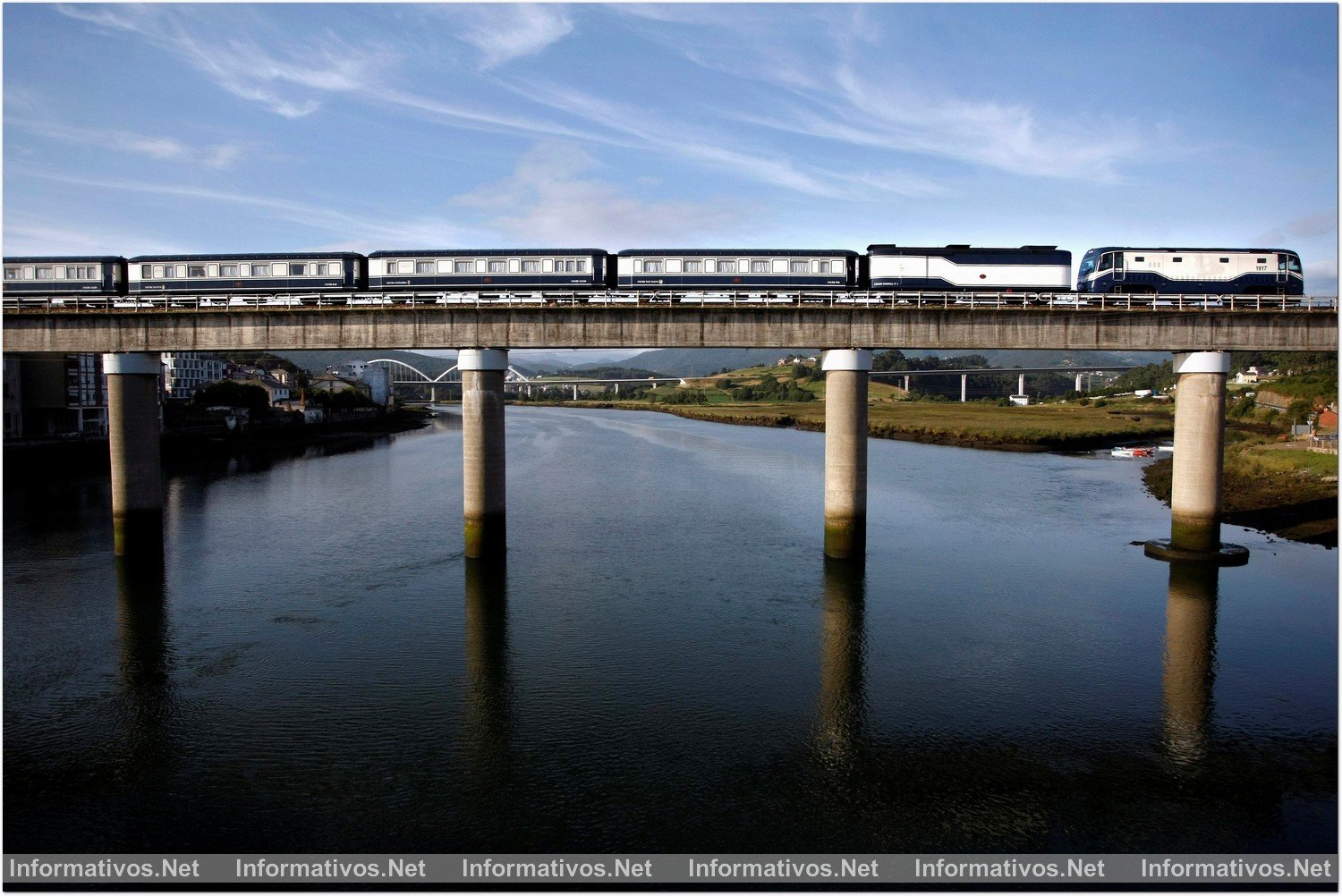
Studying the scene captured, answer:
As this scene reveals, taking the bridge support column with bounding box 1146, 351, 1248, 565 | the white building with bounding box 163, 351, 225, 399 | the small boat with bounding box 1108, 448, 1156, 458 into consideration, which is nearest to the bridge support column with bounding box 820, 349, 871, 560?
the bridge support column with bounding box 1146, 351, 1248, 565

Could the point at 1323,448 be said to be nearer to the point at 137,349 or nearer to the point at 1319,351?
the point at 1319,351

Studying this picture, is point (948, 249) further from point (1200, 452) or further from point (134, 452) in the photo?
point (134, 452)

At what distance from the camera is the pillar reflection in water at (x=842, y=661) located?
20.5 m

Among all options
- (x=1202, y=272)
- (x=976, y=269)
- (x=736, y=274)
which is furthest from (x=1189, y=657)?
(x=736, y=274)

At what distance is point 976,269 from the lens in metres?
→ 39.2

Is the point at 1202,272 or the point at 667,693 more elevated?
the point at 1202,272

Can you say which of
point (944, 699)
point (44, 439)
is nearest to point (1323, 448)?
point (944, 699)

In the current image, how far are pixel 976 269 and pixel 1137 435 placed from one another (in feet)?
269

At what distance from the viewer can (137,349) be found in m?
37.2

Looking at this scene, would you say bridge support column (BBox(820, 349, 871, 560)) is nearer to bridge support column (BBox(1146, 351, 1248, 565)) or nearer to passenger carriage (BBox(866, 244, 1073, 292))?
passenger carriage (BBox(866, 244, 1073, 292))

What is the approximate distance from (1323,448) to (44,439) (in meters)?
108

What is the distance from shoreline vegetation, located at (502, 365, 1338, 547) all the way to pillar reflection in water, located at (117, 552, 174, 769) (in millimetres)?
50631

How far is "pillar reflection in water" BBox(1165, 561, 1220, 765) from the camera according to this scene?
67.2 ft

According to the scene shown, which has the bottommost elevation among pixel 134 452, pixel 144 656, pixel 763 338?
pixel 144 656
